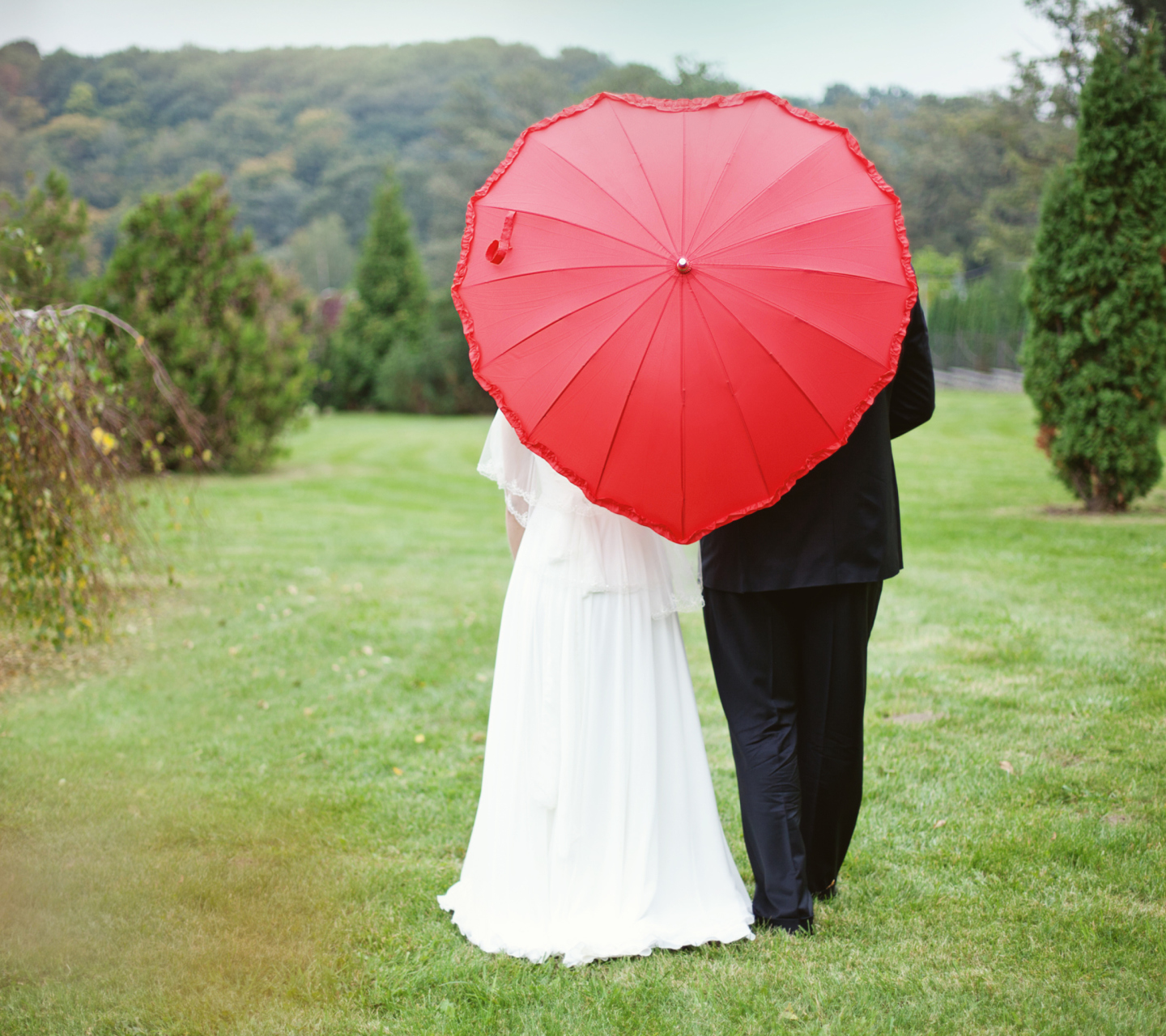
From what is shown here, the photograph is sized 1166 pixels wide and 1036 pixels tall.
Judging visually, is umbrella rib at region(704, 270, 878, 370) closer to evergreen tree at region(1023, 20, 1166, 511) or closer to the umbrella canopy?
the umbrella canopy

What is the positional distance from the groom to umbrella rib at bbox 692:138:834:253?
0.48 metres

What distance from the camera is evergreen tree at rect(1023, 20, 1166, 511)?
27.2 ft

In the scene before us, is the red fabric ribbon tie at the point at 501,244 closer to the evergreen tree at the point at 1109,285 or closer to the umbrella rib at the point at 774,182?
the umbrella rib at the point at 774,182

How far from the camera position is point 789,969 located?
8.38ft

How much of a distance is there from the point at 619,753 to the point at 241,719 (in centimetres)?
299

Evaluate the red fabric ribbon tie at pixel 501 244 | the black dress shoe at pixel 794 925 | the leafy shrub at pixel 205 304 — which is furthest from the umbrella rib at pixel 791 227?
the leafy shrub at pixel 205 304

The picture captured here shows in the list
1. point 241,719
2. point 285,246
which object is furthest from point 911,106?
point 241,719

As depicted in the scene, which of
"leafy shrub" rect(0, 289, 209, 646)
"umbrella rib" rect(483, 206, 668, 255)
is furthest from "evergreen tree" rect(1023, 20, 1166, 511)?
"umbrella rib" rect(483, 206, 668, 255)

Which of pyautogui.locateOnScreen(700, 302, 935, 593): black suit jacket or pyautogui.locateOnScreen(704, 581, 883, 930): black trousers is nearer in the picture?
pyautogui.locateOnScreen(700, 302, 935, 593): black suit jacket

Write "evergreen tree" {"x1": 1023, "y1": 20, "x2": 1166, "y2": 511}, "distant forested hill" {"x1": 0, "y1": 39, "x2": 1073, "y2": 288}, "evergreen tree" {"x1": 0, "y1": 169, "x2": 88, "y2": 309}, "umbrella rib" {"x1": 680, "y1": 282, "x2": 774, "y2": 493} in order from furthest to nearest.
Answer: "distant forested hill" {"x1": 0, "y1": 39, "x2": 1073, "y2": 288}
"evergreen tree" {"x1": 0, "y1": 169, "x2": 88, "y2": 309}
"evergreen tree" {"x1": 1023, "y1": 20, "x2": 1166, "y2": 511}
"umbrella rib" {"x1": 680, "y1": 282, "x2": 774, "y2": 493}

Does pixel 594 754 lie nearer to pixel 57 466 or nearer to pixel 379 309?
pixel 57 466

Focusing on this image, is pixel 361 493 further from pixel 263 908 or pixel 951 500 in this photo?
pixel 263 908

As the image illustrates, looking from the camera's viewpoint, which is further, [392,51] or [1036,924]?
[392,51]

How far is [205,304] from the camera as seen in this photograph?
13562mm
